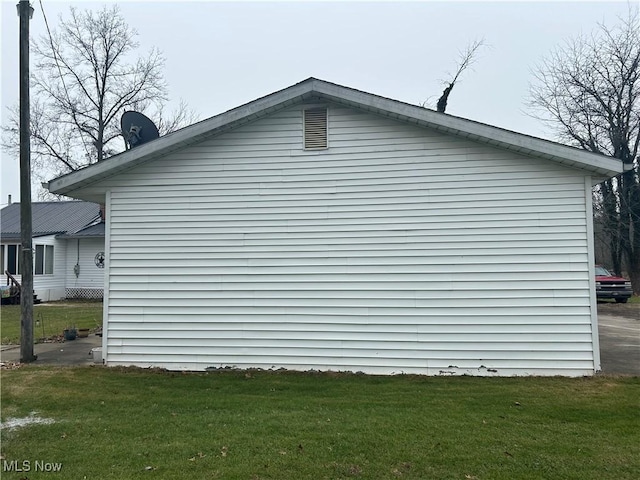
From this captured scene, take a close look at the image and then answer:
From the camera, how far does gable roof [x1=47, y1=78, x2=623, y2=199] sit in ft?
20.1

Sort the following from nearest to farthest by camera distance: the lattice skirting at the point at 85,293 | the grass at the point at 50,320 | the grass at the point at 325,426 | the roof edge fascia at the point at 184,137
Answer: the grass at the point at 325,426 < the roof edge fascia at the point at 184,137 < the grass at the point at 50,320 < the lattice skirting at the point at 85,293

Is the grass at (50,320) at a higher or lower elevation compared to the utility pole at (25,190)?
lower

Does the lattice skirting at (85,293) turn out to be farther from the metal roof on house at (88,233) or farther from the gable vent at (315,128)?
the gable vent at (315,128)

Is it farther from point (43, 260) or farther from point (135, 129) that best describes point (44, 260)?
point (135, 129)

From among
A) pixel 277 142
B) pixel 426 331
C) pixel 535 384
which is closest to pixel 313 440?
pixel 426 331

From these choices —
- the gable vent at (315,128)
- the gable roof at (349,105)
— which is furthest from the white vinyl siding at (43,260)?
the gable vent at (315,128)

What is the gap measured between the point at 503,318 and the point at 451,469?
3.40 m

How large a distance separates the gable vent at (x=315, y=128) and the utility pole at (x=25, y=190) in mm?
4806

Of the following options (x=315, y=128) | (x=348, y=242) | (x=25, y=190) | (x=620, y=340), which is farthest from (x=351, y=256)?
(x=620, y=340)

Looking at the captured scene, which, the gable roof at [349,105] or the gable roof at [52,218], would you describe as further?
the gable roof at [52,218]

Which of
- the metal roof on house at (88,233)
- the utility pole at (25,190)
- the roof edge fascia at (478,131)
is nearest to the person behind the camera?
the roof edge fascia at (478,131)

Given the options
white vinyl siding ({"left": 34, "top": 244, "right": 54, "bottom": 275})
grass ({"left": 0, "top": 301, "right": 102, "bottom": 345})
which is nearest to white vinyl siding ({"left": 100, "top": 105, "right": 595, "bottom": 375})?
grass ({"left": 0, "top": 301, "right": 102, "bottom": 345})

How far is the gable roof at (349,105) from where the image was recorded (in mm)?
6141

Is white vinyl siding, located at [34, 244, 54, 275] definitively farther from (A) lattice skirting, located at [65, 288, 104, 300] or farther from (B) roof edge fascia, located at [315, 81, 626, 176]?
(B) roof edge fascia, located at [315, 81, 626, 176]
